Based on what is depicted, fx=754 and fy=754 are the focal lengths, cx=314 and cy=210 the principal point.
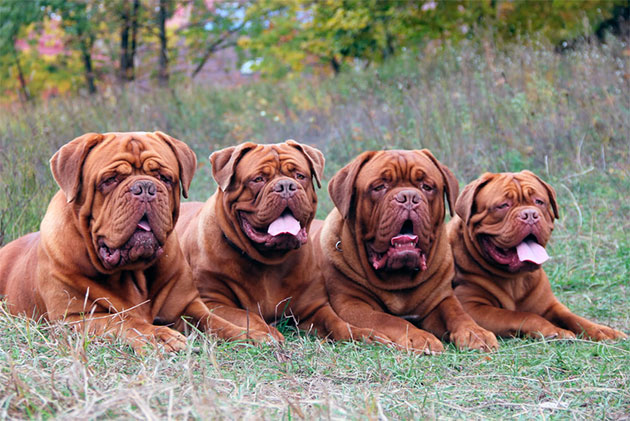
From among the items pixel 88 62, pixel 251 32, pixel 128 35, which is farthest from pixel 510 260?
pixel 88 62

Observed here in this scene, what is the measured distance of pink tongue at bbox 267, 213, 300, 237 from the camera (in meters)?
4.46

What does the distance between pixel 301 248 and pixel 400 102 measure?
5.85m

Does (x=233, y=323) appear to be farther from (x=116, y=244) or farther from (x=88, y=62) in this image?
(x=88, y=62)

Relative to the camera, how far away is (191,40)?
16.0 meters

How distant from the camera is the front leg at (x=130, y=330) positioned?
3799 mm

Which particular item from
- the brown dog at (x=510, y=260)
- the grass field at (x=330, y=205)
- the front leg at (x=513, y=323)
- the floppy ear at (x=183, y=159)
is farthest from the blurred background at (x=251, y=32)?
the floppy ear at (x=183, y=159)

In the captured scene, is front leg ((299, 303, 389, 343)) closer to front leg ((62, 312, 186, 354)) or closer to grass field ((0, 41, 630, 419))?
grass field ((0, 41, 630, 419))

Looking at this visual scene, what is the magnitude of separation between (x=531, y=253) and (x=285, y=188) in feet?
5.47

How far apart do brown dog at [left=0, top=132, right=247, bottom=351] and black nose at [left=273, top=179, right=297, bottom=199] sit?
0.54 metres

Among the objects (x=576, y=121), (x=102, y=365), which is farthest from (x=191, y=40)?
(x=102, y=365)

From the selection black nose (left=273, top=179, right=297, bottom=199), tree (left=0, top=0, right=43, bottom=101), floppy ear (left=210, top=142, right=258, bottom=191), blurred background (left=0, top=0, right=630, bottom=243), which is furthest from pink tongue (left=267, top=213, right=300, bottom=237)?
tree (left=0, top=0, right=43, bottom=101)

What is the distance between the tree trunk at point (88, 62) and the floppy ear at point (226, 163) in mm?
10733

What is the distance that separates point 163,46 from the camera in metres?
14.8

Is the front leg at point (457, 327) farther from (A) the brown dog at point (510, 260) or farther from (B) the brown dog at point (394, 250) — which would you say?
(A) the brown dog at point (510, 260)
